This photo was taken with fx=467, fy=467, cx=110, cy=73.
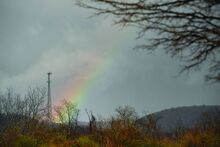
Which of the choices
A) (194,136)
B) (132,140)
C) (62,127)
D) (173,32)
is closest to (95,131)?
(132,140)

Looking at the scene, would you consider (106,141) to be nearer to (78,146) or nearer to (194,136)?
(78,146)

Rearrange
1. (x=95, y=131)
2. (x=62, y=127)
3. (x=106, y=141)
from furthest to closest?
1. (x=62, y=127)
2. (x=95, y=131)
3. (x=106, y=141)

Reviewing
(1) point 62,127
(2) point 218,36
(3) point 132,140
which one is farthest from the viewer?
(1) point 62,127

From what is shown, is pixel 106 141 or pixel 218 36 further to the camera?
pixel 106 141

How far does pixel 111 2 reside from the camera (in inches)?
280

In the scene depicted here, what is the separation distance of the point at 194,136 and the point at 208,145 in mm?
1818

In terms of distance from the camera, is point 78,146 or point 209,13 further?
point 78,146

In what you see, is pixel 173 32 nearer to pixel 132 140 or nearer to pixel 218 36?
pixel 218 36

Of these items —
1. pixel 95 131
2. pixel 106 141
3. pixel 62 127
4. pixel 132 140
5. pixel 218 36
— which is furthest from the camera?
pixel 62 127

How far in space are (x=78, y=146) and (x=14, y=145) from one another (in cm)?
360

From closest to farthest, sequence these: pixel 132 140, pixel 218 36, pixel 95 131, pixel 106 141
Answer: pixel 218 36 → pixel 106 141 → pixel 132 140 → pixel 95 131

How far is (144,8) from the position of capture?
22.8 feet

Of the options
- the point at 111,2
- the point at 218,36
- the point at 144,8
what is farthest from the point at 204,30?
the point at 111,2

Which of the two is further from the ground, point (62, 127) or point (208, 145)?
point (62, 127)
